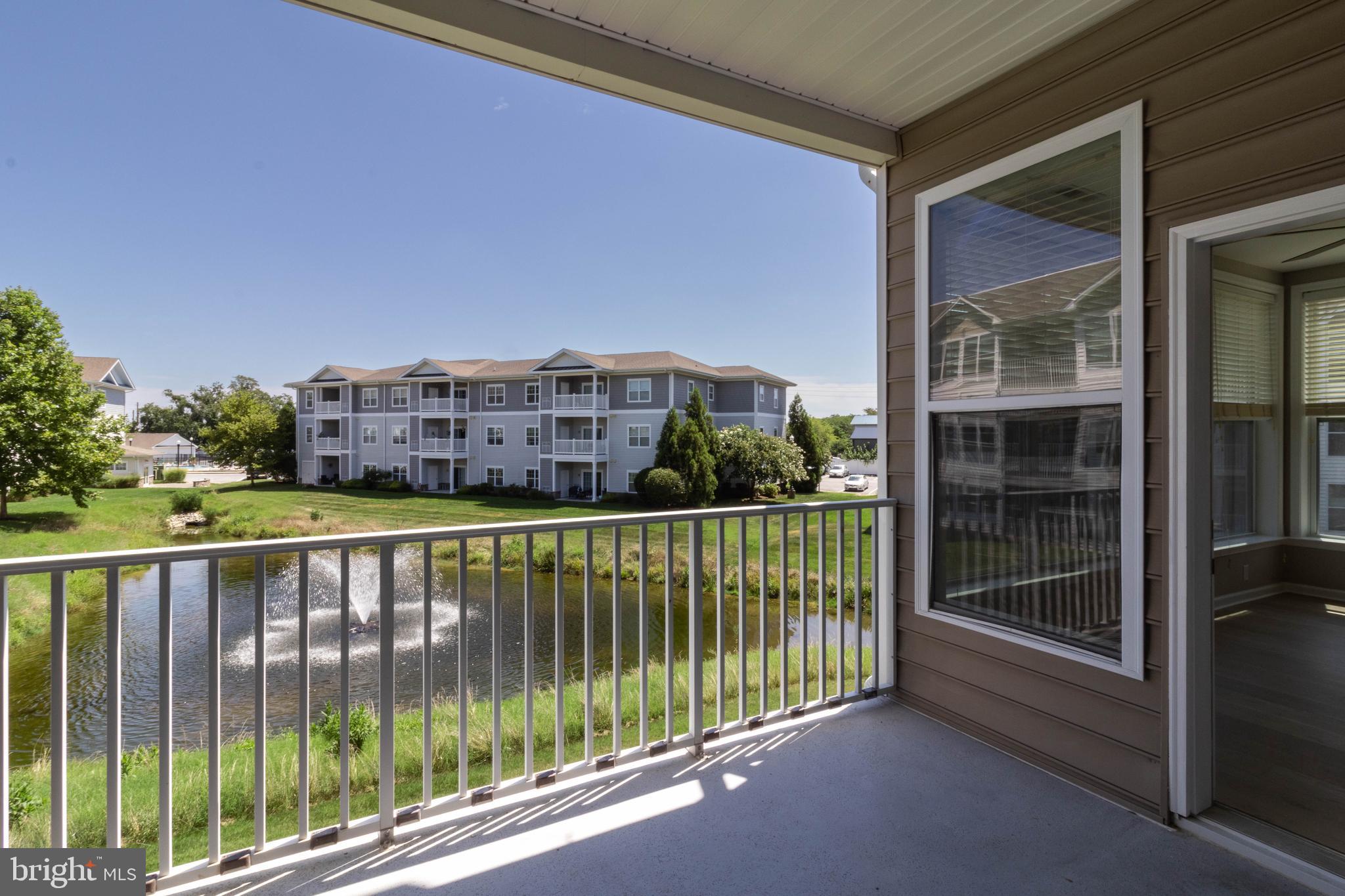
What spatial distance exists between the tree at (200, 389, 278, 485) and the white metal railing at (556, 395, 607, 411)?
1326 cm

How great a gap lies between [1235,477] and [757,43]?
4.50 meters

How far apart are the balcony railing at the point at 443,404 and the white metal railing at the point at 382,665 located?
21.5 metres

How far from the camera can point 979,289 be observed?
2375mm

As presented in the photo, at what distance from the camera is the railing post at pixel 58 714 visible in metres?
1.30

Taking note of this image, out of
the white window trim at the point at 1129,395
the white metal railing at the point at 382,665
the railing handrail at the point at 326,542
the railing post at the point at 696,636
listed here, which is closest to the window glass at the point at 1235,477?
the white window trim at the point at 1129,395

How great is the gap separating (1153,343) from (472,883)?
97.2 inches

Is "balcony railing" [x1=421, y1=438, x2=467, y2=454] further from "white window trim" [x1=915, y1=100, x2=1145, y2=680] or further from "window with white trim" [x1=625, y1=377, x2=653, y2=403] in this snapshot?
"white window trim" [x1=915, y1=100, x2=1145, y2=680]

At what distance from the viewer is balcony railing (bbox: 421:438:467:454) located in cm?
2247

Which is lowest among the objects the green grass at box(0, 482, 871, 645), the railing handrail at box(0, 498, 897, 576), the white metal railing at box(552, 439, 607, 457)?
the green grass at box(0, 482, 871, 645)

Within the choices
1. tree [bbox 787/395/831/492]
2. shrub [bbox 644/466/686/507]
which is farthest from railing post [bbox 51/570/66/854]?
tree [bbox 787/395/831/492]

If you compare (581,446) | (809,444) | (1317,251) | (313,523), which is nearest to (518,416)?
(581,446)

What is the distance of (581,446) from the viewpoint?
67.3ft

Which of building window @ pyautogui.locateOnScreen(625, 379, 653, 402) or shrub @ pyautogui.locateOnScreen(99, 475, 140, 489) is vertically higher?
building window @ pyautogui.locateOnScreen(625, 379, 653, 402)

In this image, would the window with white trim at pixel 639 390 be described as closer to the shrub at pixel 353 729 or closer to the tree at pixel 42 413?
the tree at pixel 42 413
